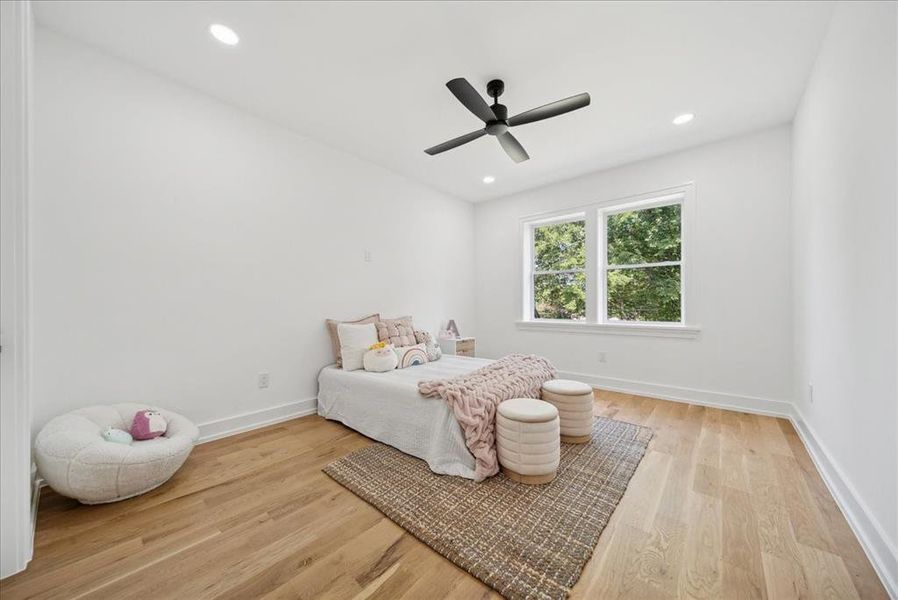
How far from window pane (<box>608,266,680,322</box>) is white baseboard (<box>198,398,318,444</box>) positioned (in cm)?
356

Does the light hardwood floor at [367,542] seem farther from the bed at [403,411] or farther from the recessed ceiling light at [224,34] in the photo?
the recessed ceiling light at [224,34]

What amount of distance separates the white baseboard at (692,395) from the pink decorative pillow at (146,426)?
156 inches

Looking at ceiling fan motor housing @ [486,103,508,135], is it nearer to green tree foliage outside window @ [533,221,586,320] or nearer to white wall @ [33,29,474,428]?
white wall @ [33,29,474,428]

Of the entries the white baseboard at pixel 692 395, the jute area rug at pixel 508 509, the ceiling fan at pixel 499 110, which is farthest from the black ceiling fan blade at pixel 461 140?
the white baseboard at pixel 692 395

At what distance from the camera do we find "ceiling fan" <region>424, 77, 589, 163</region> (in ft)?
6.45

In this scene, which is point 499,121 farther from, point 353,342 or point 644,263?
point 644,263

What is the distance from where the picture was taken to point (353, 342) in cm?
309

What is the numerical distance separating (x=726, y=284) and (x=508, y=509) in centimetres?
315

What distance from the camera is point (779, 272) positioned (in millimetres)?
3029

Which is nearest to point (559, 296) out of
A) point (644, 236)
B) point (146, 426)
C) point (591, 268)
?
point (591, 268)

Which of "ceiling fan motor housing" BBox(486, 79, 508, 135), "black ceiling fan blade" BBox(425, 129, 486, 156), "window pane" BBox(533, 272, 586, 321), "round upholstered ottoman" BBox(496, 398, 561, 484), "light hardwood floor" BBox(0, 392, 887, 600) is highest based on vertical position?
"ceiling fan motor housing" BBox(486, 79, 508, 135)

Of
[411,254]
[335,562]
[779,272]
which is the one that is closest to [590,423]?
[335,562]

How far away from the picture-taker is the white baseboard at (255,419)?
100.0 inches

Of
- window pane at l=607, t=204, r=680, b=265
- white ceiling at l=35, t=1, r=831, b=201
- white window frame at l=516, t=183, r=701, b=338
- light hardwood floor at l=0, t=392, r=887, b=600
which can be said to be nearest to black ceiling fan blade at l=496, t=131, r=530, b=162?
white ceiling at l=35, t=1, r=831, b=201
